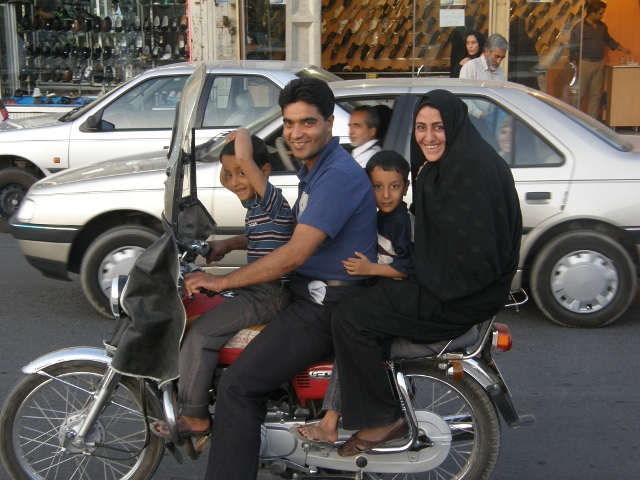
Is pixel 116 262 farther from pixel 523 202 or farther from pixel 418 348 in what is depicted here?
pixel 418 348

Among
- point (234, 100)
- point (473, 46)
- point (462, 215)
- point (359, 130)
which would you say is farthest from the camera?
point (473, 46)

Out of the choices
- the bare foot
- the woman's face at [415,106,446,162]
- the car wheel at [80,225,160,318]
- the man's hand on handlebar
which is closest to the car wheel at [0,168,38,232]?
the car wheel at [80,225,160,318]

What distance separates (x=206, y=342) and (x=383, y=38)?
1172 centimetres

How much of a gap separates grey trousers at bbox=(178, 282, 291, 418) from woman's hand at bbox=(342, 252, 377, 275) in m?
0.37

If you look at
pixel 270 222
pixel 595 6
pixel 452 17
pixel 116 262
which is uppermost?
pixel 595 6

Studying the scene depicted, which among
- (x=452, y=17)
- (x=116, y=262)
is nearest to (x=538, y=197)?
(x=116, y=262)

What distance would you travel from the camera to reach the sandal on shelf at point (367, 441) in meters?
3.25

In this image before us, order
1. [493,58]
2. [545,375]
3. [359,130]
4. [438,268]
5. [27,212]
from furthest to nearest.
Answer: [493,58] → [27,212] → [359,130] → [545,375] → [438,268]

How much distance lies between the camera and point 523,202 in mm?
5652

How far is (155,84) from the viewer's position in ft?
26.6

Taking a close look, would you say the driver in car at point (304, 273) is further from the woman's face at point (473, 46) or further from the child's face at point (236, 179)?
the woman's face at point (473, 46)

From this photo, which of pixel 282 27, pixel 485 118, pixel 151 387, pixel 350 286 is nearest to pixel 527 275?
pixel 485 118

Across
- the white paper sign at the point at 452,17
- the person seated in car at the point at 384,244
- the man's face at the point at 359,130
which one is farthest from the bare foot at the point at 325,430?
the white paper sign at the point at 452,17

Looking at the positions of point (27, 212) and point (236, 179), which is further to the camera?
point (27, 212)
